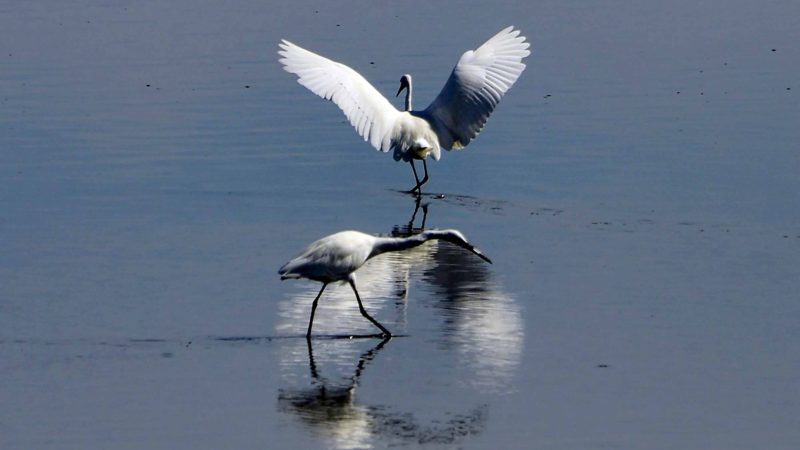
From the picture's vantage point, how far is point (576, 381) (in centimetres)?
1176

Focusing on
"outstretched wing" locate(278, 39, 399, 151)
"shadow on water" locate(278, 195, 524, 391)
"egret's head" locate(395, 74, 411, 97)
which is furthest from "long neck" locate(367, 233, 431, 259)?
"egret's head" locate(395, 74, 411, 97)

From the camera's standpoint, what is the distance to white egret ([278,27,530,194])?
60.7 feet

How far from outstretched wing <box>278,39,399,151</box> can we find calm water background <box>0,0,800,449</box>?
730 millimetres

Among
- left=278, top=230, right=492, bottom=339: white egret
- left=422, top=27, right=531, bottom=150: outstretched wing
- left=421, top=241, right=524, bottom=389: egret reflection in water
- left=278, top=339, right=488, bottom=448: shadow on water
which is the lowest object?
left=278, top=339, right=488, bottom=448: shadow on water

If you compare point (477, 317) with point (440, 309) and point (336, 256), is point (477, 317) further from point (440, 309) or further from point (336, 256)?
point (336, 256)

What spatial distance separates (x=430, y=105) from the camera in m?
19.3

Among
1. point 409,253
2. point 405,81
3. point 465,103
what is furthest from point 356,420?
point 405,81

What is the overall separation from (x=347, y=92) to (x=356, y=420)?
801cm

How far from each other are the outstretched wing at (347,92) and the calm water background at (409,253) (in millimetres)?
730

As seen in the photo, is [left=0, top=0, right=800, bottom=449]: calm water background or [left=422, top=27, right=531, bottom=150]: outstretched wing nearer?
[left=0, top=0, right=800, bottom=449]: calm water background

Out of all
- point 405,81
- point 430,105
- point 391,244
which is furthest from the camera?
point 405,81

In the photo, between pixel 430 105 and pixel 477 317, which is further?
pixel 430 105

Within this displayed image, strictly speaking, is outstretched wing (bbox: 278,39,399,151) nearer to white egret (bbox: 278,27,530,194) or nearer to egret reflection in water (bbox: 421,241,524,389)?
white egret (bbox: 278,27,530,194)

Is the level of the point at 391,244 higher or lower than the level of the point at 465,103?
lower
